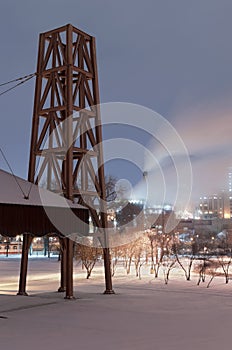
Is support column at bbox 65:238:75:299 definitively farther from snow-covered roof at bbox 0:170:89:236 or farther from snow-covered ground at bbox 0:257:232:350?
snow-covered roof at bbox 0:170:89:236

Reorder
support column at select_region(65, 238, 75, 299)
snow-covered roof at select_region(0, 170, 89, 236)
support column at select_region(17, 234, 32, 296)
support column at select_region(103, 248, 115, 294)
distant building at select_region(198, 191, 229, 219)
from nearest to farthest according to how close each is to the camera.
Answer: snow-covered roof at select_region(0, 170, 89, 236)
support column at select_region(65, 238, 75, 299)
support column at select_region(17, 234, 32, 296)
support column at select_region(103, 248, 115, 294)
distant building at select_region(198, 191, 229, 219)

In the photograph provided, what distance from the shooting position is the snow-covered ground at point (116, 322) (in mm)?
8250

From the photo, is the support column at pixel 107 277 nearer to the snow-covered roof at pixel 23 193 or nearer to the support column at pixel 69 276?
the support column at pixel 69 276

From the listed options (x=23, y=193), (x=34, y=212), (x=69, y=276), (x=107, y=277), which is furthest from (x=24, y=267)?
(x=23, y=193)

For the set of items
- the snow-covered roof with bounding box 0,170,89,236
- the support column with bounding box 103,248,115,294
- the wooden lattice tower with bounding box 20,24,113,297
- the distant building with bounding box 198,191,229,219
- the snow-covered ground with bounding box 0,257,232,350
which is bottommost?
the snow-covered ground with bounding box 0,257,232,350

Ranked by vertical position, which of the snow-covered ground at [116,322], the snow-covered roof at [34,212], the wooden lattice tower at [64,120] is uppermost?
the wooden lattice tower at [64,120]

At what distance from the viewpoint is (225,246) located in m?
45.1

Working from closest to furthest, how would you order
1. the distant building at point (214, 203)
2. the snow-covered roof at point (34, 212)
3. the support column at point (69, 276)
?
the snow-covered roof at point (34, 212)
the support column at point (69, 276)
the distant building at point (214, 203)

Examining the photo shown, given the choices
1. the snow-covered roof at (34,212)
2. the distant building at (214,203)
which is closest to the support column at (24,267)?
the snow-covered roof at (34,212)

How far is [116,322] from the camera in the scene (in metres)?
10.4

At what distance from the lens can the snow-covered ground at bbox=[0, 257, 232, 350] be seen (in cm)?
825

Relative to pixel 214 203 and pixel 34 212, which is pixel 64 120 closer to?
pixel 34 212

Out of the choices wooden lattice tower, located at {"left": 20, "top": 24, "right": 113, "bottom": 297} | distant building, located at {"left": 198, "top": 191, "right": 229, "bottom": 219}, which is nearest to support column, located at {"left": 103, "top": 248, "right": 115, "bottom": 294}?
wooden lattice tower, located at {"left": 20, "top": 24, "right": 113, "bottom": 297}

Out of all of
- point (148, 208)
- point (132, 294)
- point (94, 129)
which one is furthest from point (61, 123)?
point (148, 208)
